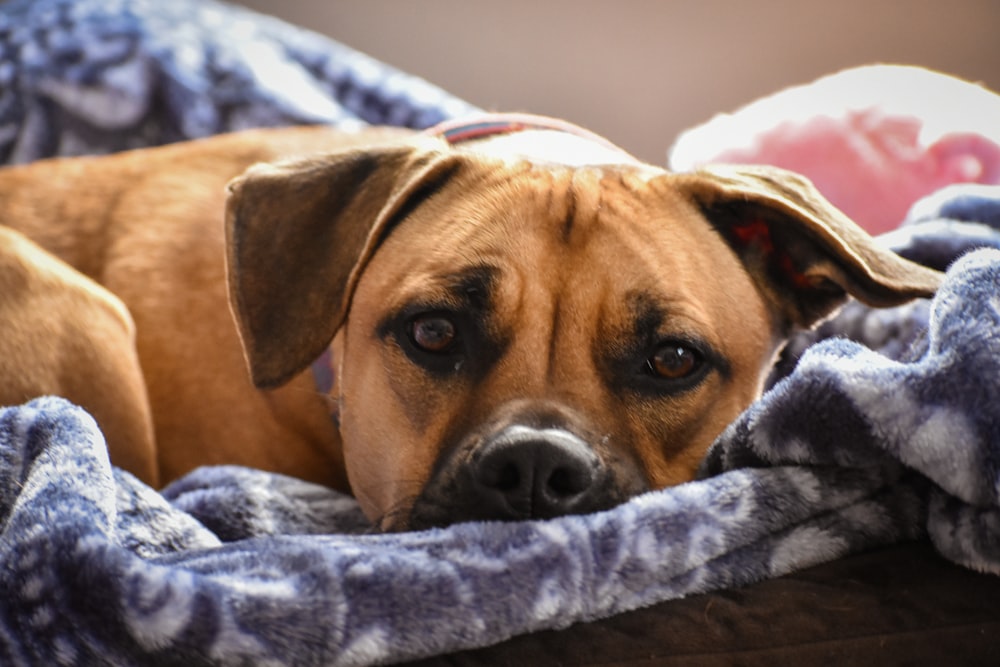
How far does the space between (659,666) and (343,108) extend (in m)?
2.54

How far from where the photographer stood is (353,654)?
44.6 inches

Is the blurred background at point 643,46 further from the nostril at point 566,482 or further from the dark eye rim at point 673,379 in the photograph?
the nostril at point 566,482

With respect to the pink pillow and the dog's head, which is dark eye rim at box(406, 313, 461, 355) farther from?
the pink pillow

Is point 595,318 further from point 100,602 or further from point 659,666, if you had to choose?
point 100,602

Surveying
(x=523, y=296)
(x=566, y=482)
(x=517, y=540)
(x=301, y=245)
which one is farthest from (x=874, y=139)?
(x=517, y=540)

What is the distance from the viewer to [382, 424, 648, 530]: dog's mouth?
1.38 m

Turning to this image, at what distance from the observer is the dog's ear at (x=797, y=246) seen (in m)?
1.75

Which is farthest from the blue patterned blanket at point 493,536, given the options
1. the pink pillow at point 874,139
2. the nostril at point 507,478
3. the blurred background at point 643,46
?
the blurred background at point 643,46

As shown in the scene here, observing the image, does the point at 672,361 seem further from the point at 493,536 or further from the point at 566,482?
the point at 493,536

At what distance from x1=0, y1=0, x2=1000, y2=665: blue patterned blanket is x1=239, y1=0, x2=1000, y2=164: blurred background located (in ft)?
8.37

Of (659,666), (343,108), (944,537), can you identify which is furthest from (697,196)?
(343,108)

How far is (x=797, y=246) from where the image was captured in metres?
1.90

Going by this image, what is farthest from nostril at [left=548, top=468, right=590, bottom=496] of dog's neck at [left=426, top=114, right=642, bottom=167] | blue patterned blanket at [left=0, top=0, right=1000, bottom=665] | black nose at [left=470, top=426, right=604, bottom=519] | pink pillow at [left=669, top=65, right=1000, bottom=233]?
pink pillow at [left=669, top=65, right=1000, bottom=233]

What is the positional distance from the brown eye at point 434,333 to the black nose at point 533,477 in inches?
13.2
